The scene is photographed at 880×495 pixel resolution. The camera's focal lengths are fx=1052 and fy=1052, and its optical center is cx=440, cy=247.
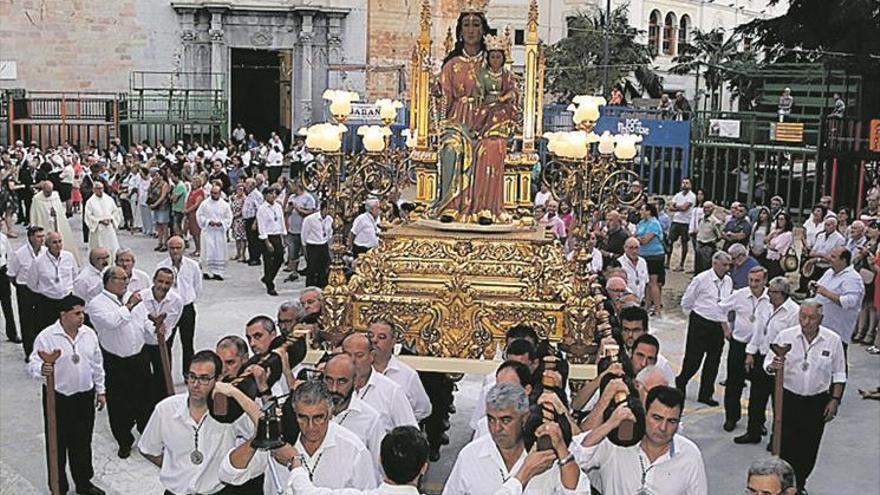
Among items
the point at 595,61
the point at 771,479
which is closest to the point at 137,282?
the point at 771,479

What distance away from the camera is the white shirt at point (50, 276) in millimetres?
10633

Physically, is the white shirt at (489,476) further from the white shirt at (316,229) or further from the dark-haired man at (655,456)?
the white shirt at (316,229)

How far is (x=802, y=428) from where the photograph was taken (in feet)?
25.3

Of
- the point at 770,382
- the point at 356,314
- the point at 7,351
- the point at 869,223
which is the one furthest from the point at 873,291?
the point at 7,351

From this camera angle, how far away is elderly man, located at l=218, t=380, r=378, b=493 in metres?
4.87

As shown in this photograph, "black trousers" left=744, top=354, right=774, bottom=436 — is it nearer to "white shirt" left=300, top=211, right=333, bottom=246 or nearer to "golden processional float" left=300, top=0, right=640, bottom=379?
"golden processional float" left=300, top=0, right=640, bottom=379

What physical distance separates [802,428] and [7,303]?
855 centimetres

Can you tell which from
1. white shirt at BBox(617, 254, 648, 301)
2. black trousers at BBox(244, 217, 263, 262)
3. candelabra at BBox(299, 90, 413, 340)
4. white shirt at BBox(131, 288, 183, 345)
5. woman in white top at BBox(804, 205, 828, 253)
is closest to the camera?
candelabra at BBox(299, 90, 413, 340)

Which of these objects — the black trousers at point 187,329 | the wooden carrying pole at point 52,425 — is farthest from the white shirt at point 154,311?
the wooden carrying pole at point 52,425

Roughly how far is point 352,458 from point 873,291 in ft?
30.6

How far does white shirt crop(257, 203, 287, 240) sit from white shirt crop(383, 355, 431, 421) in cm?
831

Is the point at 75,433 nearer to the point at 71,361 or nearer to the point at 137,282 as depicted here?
the point at 71,361

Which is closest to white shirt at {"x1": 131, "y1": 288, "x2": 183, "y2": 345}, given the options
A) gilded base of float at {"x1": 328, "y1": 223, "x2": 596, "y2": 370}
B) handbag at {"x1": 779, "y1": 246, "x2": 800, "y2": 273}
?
gilded base of float at {"x1": 328, "y1": 223, "x2": 596, "y2": 370}

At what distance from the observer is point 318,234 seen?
14.7 meters
